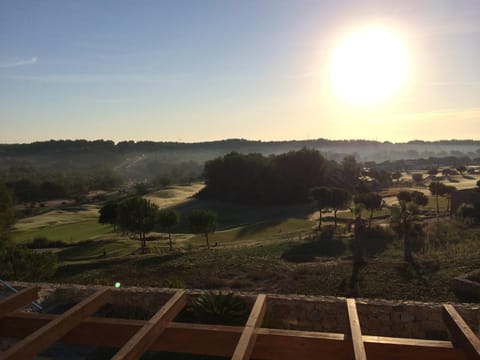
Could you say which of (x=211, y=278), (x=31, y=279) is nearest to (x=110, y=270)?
(x=31, y=279)

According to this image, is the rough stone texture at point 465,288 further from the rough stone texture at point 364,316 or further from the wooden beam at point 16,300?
the wooden beam at point 16,300

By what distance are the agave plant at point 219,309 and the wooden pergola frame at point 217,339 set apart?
3277 millimetres

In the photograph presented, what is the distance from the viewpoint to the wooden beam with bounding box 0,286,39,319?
211 inches

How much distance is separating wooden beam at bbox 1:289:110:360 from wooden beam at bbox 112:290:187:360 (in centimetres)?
94

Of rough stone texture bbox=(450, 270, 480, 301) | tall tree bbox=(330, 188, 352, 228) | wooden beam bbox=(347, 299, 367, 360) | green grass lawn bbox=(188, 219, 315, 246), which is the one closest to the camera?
wooden beam bbox=(347, 299, 367, 360)

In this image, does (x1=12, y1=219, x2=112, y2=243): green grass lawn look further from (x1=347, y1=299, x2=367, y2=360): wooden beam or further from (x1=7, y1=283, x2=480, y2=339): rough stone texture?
(x1=347, y1=299, x2=367, y2=360): wooden beam

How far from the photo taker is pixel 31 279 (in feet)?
68.3

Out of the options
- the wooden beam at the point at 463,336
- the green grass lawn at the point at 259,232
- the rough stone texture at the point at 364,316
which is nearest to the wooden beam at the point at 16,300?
the rough stone texture at the point at 364,316

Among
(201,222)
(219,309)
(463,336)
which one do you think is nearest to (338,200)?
(201,222)

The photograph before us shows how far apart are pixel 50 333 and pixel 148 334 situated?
1.12 m

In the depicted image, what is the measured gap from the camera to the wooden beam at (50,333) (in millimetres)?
4172

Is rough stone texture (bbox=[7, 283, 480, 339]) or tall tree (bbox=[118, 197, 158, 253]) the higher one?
rough stone texture (bbox=[7, 283, 480, 339])

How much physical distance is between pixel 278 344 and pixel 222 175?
80.1 meters

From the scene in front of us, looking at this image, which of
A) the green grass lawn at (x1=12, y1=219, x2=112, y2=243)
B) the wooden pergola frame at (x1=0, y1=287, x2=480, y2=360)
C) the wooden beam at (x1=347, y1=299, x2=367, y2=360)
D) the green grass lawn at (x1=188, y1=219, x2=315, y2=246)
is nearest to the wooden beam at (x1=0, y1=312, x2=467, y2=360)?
the wooden pergola frame at (x1=0, y1=287, x2=480, y2=360)
